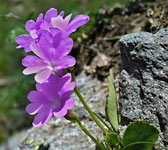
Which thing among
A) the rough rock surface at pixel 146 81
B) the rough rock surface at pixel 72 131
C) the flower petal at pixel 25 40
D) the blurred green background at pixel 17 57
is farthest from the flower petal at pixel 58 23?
the blurred green background at pixel 17 57

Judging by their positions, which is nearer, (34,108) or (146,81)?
(34,108)

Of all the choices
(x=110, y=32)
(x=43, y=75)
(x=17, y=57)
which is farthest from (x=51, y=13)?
(x=17, y=57)

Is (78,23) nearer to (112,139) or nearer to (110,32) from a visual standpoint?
(112,139)

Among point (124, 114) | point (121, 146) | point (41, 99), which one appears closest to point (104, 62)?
point (124, 114)

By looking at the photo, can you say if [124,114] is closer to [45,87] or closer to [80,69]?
[45,87]

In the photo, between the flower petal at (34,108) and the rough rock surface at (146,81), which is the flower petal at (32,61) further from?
the rough rock surface at (146,81)

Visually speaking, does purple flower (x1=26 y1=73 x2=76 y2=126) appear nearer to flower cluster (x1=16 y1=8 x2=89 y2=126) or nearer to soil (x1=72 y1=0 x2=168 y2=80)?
flower cluster (x1=16 y1=8 x2=89 y2=126)

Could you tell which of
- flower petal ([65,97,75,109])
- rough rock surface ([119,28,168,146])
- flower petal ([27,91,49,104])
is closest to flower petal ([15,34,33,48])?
flower petal ([27,91,49,104])
